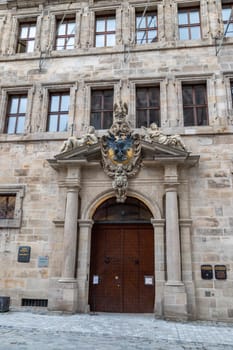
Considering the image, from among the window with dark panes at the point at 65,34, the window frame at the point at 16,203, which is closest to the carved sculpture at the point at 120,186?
the window frame at the point at 16,203

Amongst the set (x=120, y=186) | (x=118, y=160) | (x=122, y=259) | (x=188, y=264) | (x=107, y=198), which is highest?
(x=118, y=160)

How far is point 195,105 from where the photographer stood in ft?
37.8

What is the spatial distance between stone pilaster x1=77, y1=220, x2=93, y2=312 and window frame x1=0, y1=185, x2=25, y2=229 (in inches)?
90.1

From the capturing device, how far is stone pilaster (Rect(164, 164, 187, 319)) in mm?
8758

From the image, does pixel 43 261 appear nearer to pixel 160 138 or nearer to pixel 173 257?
pixel 173 257

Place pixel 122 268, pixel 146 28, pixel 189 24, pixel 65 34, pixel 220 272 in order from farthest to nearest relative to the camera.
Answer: pixel 65 34
pixel 146 28
pixel 189 24
pixel 122 268
pixel 220 272

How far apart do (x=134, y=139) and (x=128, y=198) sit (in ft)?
6.61

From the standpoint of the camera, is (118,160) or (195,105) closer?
(118,160)

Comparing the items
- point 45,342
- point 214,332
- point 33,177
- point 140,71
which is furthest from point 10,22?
point 214,332

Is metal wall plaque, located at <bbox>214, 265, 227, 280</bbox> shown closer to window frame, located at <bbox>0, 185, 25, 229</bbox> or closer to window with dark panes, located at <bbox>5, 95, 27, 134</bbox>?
window frame, located at <bbox>0, 185, 25, 229</bbox>

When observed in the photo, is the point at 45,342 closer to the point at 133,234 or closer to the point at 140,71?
the point at 133,234

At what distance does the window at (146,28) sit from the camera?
12544 millimetres

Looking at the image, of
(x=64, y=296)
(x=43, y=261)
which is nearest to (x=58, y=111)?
(x=43, y=261)

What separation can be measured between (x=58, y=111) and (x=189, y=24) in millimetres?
6359
